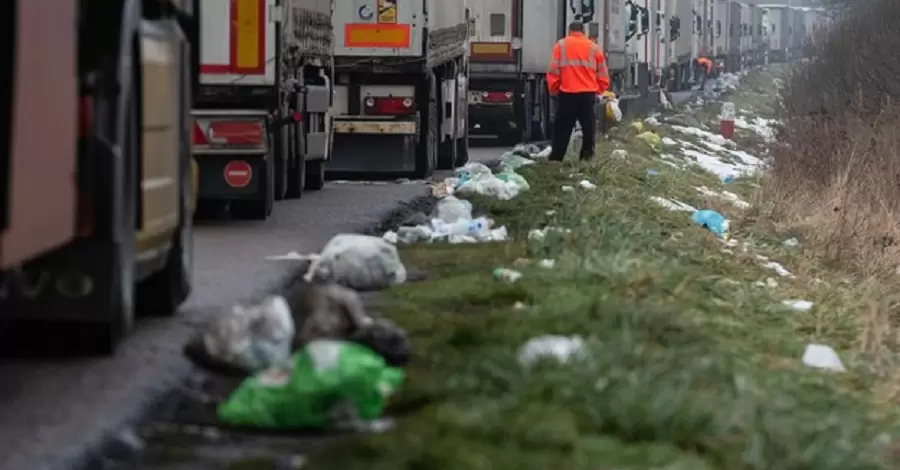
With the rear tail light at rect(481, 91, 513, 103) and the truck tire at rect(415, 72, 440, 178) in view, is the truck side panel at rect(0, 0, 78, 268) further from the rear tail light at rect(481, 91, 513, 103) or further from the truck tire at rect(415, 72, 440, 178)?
the rear tail light at rect(481, 91, 513, 103)

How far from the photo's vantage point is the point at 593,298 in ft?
28.8

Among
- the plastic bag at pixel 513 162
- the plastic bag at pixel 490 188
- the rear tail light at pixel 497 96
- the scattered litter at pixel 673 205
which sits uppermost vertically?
the rear tail light at pixel 497 96

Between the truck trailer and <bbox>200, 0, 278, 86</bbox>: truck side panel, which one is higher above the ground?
<bbox>200, 0, 278, 86</bbox>: truck side panel

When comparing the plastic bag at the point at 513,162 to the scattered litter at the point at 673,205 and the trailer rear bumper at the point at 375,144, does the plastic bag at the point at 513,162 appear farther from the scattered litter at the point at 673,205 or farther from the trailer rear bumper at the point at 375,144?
the scattered litter at the point at 673,205

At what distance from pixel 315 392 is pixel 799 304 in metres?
5.74

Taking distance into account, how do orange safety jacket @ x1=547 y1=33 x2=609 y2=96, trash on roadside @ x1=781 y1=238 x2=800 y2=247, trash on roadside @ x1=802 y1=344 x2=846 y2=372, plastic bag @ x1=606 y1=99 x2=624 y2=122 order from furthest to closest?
1. plastic bag @ x1=606 y1=99 x2=624 y2=122
2. orange safety jacket @ x1=547 y1=33 x2=609 y2=96
3. trash on roadside @ x1=781 y1=238 x2=800 y2=247
4. trash on roadside @ x1=802 y1=344 x2=846 y2=372

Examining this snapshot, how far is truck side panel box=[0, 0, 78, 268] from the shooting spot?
17.3 ft

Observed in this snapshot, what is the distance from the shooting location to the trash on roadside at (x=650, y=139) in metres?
30.4

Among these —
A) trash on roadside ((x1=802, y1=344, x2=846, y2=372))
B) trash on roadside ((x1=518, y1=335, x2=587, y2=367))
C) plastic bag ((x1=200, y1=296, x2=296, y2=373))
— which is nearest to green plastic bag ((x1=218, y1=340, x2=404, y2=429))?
plastic bag ((x1=200, y1=296, x2=296, y2=373))

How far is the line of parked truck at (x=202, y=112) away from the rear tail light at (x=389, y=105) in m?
0.01

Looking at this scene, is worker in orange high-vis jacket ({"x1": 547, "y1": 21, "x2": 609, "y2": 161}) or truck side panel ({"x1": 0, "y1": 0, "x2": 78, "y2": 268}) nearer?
truck side panel ({"x1": 0, "y1": 0, "x2": 78, "y2": 268})

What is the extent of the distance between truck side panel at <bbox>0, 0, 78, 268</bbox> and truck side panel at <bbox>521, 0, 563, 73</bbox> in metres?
22.7

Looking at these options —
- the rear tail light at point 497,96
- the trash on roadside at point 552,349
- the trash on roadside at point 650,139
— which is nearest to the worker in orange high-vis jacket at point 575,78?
the rear tail light at point 497,96

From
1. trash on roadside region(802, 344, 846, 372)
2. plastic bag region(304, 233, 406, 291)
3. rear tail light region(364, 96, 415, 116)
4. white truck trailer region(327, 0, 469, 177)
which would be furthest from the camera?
rear tail light region(364, 96, 415, 116)
